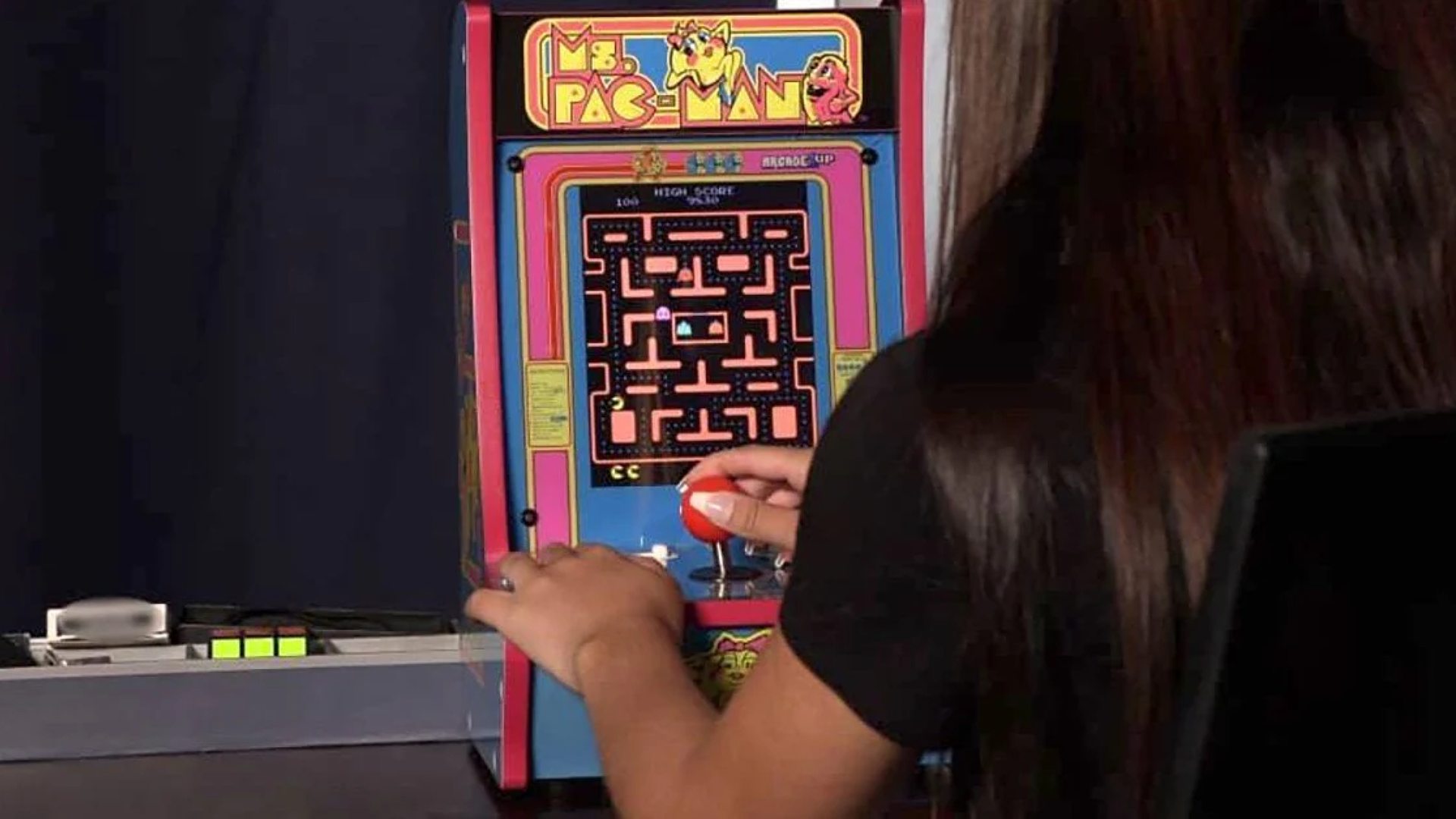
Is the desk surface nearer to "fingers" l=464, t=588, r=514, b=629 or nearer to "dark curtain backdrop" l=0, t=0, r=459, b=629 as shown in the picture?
"fingers" l=464, t=588, r=514, b=629

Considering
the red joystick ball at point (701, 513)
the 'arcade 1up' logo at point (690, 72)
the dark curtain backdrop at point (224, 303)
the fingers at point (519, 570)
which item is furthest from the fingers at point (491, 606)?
the dark curtain backdrop at point (224, 303)

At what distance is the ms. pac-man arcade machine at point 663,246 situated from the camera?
1.10 meters

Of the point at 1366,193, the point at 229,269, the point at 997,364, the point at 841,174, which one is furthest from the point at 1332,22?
the point at 229,269

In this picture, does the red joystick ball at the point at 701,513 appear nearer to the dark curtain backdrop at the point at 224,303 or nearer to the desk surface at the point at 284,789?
the desk surface at the point at 284,789

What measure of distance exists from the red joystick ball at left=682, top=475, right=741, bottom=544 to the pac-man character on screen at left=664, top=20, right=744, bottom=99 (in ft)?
0.81

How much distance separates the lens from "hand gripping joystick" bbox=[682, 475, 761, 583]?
3.36 feet

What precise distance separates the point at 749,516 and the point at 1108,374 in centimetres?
41

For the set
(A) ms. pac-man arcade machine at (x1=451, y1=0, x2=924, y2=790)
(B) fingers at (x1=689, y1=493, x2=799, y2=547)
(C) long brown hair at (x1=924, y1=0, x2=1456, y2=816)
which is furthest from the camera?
(A) ms. pac-man arcade machine at (x1=451, y1=0, x2=924, y2=790)

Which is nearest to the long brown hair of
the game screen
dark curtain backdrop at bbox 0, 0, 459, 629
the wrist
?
the wrist

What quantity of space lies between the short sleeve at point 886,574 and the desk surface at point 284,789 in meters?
0.36

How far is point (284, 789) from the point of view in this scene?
1001 mm

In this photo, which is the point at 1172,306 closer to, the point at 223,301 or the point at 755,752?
the point at 755,752

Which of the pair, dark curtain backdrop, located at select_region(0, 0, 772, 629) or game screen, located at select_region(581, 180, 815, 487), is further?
dark curtain backdrop, located at select_region(0, 0, 772, 629)

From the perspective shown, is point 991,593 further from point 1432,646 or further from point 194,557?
point 194,557
